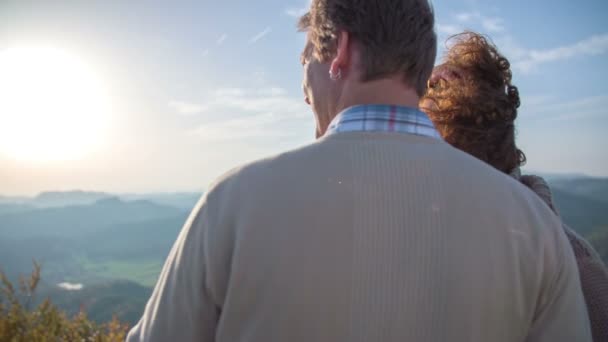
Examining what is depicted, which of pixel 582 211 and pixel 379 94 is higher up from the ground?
pixel 379 94

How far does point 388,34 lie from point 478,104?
1280 mm

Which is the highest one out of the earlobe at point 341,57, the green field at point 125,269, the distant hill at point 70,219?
the earlobe at point 341,57

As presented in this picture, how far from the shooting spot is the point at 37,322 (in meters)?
3.79

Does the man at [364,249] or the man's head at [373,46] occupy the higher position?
the man's head at [373,46]

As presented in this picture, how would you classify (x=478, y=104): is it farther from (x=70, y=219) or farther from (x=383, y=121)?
(x=70, y=219)

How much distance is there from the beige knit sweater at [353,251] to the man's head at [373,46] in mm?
249

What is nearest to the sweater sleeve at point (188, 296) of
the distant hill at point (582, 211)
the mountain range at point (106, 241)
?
the mountain range at point (106, 241)

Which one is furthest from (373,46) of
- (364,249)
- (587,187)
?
(587,187)

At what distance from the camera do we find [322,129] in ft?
5.04

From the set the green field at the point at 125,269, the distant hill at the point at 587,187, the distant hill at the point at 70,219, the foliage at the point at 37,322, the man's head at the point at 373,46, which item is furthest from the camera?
the distant hill at the point at 70,219

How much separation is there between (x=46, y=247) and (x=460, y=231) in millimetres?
157945

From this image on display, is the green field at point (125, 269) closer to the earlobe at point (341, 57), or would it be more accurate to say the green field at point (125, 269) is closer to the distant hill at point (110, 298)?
the distant hill at point (110, 298)

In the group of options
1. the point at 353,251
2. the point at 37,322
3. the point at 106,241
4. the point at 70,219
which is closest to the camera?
the point at 353,251

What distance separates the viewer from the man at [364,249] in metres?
1.07
